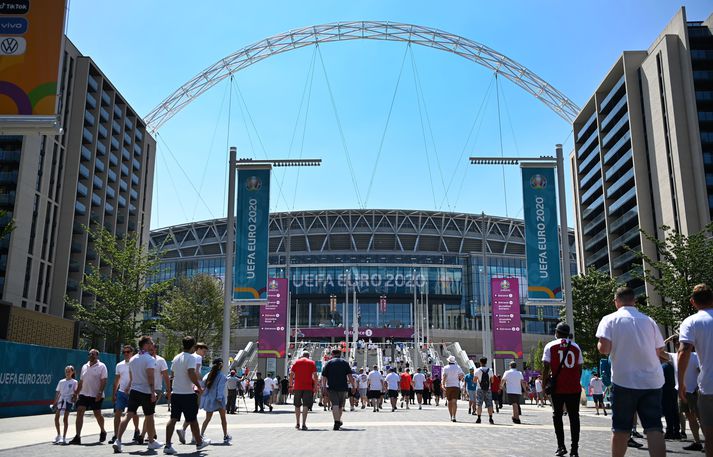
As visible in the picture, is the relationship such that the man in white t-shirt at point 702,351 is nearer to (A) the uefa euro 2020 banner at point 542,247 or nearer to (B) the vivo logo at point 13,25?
(B) the vivo logo at point 13,25

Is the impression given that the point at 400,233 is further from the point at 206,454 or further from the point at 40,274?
the point at 206,454

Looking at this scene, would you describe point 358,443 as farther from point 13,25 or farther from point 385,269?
point 385,269

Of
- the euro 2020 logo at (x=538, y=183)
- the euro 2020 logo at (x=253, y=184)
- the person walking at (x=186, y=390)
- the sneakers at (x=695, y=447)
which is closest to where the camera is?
the sneakers at (x=695, y=447)

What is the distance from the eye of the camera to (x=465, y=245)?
10869 centimetres

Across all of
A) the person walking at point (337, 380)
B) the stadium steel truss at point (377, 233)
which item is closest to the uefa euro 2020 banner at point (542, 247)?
the person walking at point (337, 380)

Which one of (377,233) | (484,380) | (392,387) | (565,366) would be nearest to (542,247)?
(484,380)

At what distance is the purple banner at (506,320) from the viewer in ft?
118

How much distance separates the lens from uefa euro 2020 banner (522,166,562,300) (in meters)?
23.0

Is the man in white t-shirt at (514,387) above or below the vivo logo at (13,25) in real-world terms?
below

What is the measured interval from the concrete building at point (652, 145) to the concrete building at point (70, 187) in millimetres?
49600

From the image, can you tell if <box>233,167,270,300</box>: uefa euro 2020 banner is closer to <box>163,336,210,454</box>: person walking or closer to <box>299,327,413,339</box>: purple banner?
<box>163,336,210,454</box>: person walking

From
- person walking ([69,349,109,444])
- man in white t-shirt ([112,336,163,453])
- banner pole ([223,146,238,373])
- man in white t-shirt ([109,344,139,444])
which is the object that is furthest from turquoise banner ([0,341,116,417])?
man in white t-shirt ([112,336,163,453])

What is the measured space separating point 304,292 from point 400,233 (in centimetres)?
1745

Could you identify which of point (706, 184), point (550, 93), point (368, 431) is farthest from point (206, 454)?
point (550, 93)
